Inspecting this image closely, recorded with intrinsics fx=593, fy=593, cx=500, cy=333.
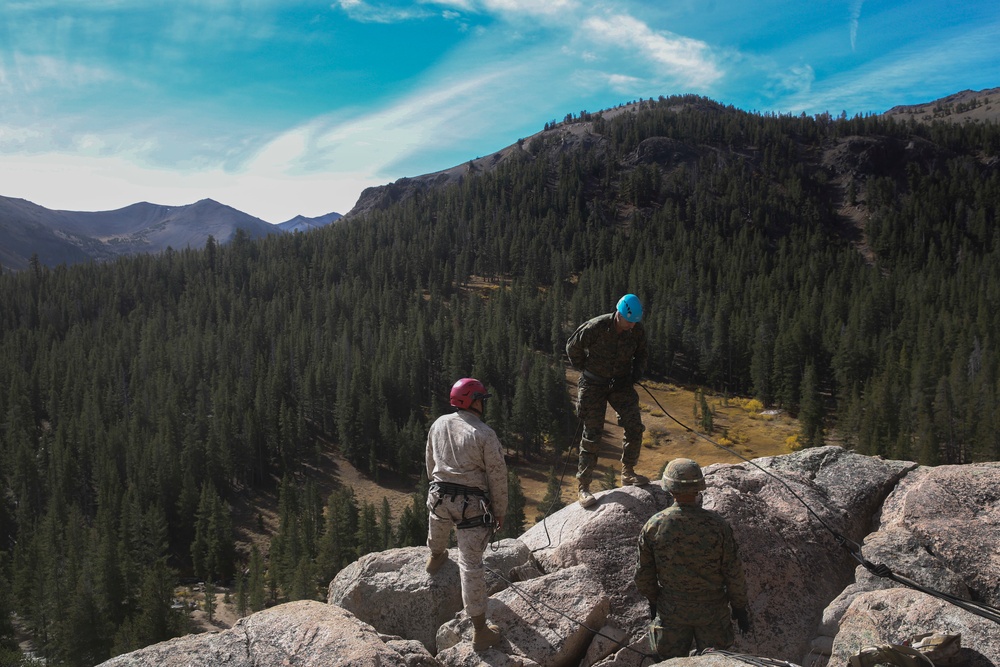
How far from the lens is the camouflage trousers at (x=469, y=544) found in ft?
25.8

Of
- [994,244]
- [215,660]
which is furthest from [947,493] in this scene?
[994,244]

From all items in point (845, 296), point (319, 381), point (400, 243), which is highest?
point (400, 243)

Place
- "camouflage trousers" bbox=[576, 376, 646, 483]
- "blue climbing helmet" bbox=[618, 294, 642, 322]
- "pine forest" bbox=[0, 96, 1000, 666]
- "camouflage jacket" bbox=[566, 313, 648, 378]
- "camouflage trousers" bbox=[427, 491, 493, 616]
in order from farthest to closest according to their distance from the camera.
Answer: "pine forest" bbox=[0, 96, 1000, 666] → "camouflage trousers" bbox=[576, 376, 646, 483] → "camouflage jacket" bbox=[566, 313, 648, 378] → "blue climbing helmet" bbox=[618, 294, 642, 322] → "camouflage trousers" bbox=[427, 491, 493, 616]

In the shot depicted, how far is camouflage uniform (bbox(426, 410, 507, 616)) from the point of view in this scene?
26.0ft

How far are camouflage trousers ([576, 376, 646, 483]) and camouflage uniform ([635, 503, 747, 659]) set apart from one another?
3.66 m

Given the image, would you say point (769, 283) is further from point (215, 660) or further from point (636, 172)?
point (215, 660)

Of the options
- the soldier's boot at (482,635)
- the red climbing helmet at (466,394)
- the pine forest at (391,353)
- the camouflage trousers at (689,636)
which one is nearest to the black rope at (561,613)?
the soldier's boot at (482,635)

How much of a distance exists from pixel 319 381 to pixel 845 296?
103911 mm

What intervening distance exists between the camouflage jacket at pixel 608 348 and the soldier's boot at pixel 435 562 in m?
4.01

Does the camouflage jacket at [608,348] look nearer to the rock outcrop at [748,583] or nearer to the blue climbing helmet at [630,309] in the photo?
the blue climbing helmet at [630,309]

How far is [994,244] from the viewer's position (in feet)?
504

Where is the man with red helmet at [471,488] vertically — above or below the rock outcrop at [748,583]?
above

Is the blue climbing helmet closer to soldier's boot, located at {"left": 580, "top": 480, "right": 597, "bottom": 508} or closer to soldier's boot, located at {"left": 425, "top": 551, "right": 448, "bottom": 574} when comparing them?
soldier's boot, located at {"left": 580, "top": 480, "right": 597, "bottom": 508}

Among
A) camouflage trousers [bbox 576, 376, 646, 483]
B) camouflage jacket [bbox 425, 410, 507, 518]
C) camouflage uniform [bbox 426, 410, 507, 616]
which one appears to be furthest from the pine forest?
camouflage jacket [bbox 425, 410, 507, 518]
